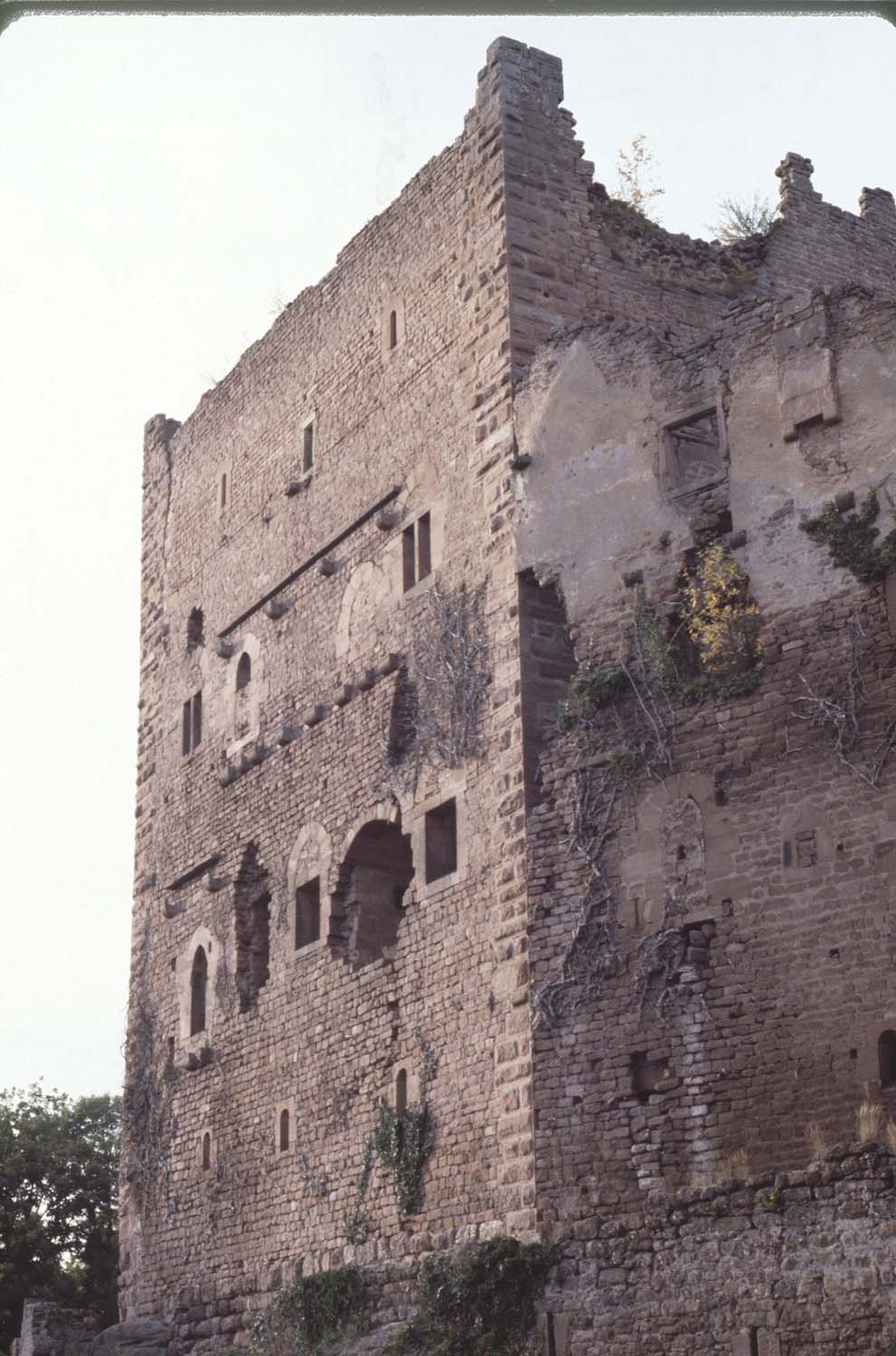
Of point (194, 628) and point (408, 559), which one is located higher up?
point (194, 628)

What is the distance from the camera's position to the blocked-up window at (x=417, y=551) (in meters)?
15.8

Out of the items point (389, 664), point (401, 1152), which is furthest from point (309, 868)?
point (401, 1152)

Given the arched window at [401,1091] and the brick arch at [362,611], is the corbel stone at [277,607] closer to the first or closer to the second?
the brick arch at [362,611]

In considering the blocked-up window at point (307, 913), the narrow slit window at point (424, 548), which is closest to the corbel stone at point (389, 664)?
the narrow slit window at point (424, 548)

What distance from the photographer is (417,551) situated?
15938mm

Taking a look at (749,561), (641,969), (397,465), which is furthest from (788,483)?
(397,465)

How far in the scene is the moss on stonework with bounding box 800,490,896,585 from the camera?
38.5 feet

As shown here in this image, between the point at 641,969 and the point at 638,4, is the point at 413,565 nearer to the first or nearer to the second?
the point at 641,969

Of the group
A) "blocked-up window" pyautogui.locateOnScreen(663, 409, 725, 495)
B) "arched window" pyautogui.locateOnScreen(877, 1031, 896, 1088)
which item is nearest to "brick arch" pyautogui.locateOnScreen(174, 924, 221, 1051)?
"blocked-up window" pyautogui.locateOnScreen(663, 409, 725, 495)

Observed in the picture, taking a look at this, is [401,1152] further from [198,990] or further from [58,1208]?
[58,1208]

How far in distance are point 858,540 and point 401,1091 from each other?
19.9ft

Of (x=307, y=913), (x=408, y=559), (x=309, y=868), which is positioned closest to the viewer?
(x=408, y=559)

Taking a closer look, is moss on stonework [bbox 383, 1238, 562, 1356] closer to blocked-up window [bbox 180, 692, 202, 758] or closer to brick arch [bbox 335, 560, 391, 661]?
brick arch [bbox 335, 560, 391, 661]

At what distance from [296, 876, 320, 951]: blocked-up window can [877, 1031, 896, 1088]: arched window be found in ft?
23.5
